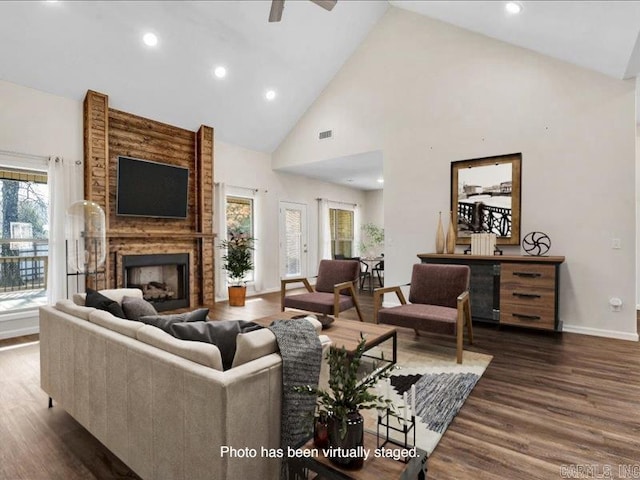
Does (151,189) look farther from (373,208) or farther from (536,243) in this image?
(373,208)

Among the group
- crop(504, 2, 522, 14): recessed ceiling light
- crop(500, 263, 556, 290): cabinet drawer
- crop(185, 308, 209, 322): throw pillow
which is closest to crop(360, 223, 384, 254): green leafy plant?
crop(500, 263, 556, 290): cabinet drawer

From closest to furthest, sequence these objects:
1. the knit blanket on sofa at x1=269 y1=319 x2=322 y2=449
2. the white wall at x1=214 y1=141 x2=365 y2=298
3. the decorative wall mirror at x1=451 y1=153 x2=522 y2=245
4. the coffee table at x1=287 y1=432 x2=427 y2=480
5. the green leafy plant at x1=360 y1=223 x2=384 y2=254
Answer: the coffee table at x1=287 y1=432 x2=427 y2=480 < the knit blanket on sofa at x1=269 y1=319 x2=322 y2=449 < the decorative wall mirror at x1=451 y1=153 x2=522 y2=245 < the white wall at x1=214 y1=141 x2=365 y2=298 < the green leafy plant at x1=360 y1=223 x2=384 y2=254

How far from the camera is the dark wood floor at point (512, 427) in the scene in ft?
5.88

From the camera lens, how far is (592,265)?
4.07 metres

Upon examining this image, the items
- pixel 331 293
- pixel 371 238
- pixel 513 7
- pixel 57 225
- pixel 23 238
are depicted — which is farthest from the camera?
pixel 371 238

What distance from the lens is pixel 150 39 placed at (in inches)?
172

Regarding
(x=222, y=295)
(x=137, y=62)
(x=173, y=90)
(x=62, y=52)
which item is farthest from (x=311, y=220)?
(x=62, y=52)

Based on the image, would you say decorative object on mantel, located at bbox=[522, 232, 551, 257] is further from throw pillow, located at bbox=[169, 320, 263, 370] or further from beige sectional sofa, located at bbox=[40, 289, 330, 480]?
throw pillow, located at bbox=[169, 320, 263, 370]

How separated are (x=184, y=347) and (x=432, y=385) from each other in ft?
6.70

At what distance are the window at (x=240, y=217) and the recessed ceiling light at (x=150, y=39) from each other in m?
2.85

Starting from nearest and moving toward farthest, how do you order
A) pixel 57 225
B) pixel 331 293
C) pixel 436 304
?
pixel 436 304
pixel 57 225
pixel 331 293

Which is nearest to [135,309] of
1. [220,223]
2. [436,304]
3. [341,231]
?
[436,304]

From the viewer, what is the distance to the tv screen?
16.6 ft

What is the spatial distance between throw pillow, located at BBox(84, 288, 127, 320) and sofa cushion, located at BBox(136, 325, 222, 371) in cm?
54
